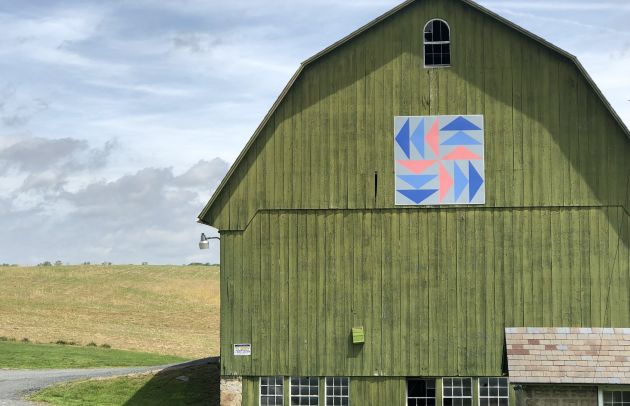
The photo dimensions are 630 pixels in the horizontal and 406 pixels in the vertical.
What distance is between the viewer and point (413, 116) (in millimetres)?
26391

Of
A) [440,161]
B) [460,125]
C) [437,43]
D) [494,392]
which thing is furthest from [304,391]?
[437,43]

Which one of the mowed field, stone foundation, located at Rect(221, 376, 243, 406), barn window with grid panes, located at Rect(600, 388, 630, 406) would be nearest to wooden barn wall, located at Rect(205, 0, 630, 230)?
stone foundation, located at Rect(221, 376, 243, 406)

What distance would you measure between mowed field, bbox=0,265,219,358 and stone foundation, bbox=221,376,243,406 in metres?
22.9

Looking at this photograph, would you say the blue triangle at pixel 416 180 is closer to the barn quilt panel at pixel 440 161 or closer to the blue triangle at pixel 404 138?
the barn quilt panel at pixel 440 161

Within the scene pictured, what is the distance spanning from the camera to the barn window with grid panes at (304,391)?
26.3 m

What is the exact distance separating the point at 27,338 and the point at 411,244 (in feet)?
108

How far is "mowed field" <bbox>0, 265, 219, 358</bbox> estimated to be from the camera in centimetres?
5456

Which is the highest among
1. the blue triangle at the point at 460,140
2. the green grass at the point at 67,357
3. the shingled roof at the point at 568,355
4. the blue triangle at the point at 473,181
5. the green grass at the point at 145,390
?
the blue triangle at the point at 460,140

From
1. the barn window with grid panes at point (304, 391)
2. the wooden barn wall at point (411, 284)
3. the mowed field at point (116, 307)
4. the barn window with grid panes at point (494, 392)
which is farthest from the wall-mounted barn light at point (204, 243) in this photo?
the mowed field at point (116, 307)

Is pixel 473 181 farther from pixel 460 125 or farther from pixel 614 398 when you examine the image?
pixel 614 398

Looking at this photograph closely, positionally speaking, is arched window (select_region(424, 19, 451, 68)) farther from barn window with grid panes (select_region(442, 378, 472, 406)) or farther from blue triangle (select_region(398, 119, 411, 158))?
barn window with grid panes (select_region(442, 378, 472, 406))

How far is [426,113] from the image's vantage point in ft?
86.5

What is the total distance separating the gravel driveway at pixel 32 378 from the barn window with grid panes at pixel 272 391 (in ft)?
30.5

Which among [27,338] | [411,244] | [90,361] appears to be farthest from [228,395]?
[27,338]
